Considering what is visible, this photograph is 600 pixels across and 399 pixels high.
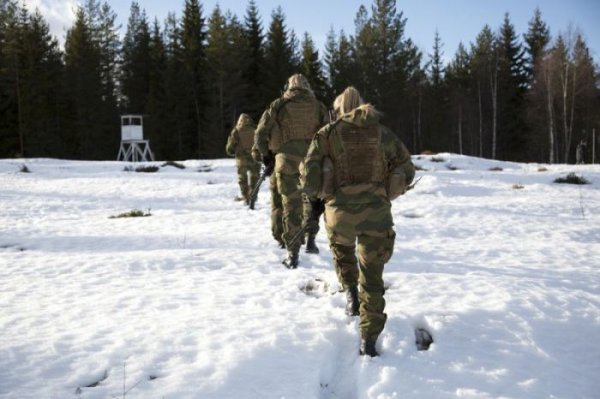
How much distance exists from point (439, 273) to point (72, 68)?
1539 inches

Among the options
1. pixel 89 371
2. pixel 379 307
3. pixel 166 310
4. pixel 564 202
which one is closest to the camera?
pixel 89 371

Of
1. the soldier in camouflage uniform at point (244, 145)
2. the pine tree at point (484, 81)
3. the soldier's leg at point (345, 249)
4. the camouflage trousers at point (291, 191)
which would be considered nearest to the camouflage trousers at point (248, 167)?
the soldier in camouflage uniform at point (244, 145)

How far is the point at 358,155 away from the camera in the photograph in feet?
11.8

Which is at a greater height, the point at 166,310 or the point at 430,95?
the point at 430,95

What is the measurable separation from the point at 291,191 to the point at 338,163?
242 centimetres

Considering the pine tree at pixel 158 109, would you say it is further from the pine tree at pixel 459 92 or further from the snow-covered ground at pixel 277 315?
the snow-covered ground at pixel 277 315

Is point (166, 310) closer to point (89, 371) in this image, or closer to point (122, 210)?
point (89, 371)

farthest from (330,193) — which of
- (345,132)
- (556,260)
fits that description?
(556,260)

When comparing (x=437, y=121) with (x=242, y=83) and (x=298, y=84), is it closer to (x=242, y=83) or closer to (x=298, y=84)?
(x=242, y=83)

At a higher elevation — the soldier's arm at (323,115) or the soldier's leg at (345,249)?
the soldier's arm at (323,115)

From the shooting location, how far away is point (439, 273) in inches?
226

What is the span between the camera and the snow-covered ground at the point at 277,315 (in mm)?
3305

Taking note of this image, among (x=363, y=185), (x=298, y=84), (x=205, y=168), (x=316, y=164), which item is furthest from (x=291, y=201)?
(x=205, y=168)

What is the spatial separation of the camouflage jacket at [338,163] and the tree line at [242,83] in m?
31.5
